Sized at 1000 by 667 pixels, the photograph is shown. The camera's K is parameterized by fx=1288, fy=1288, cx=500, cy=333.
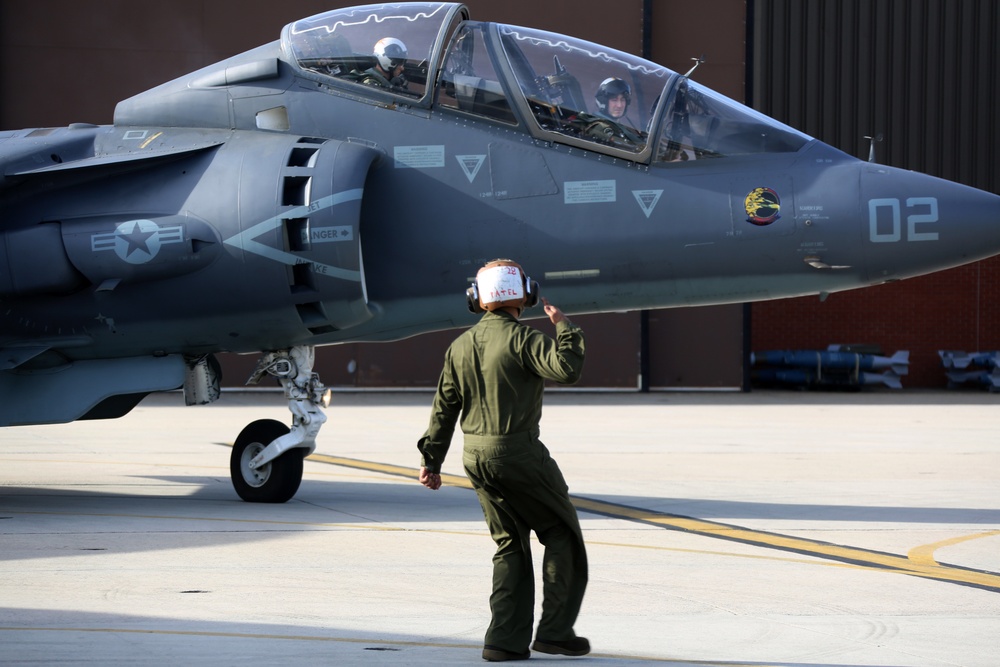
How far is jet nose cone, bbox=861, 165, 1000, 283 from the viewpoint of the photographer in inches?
339

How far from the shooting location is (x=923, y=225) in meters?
8.62

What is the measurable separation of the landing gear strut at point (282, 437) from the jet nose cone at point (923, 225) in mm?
4206

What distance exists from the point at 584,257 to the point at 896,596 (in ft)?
11.5

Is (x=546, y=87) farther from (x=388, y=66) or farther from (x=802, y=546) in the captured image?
(x=802, y=546)

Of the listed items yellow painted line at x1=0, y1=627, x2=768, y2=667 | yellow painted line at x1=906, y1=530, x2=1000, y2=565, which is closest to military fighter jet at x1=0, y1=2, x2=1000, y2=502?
yellow painted line at x1=906, y1=530, x2=1000, y2=565

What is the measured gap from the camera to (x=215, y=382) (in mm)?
10156

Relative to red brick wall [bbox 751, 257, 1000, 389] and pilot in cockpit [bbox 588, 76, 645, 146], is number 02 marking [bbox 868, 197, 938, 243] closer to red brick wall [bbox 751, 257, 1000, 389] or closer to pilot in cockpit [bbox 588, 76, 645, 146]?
pilot in cockpit [bbox 588, 76, 645, 146]

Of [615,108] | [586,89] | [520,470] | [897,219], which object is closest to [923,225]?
[897,219]

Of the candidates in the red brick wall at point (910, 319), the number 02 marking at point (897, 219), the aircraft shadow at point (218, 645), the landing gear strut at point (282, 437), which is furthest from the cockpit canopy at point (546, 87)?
the red brick wall at point (910, 319)

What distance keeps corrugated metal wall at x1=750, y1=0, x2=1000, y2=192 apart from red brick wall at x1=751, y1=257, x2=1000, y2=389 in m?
2.64

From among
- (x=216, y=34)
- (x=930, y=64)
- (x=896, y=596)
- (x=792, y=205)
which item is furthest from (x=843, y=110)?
(x=896, y=596)

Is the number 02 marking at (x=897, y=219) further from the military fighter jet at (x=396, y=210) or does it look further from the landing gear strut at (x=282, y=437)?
the landing gear strut at (x=282, y=437)

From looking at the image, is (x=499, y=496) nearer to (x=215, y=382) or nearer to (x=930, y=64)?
(x=215, y=382)

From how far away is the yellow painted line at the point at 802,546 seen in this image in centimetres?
710
